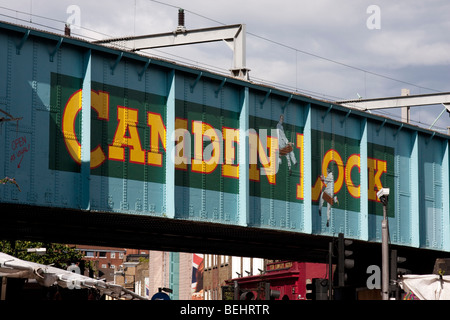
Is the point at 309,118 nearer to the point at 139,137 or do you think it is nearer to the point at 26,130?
the point at 139,137

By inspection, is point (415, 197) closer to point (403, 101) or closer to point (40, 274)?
point (403, 101)

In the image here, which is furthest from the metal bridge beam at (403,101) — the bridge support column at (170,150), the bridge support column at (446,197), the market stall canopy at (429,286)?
the market stall canopy at (429,286)

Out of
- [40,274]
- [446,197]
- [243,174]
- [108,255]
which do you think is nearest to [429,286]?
[243,174]

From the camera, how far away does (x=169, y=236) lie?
124ft

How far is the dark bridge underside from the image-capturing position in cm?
2971

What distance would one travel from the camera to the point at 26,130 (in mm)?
25766

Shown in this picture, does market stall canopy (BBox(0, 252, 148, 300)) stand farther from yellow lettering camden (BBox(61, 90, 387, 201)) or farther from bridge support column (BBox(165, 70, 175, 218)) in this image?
bridge support column (BBox(165, 70, 175, 218))

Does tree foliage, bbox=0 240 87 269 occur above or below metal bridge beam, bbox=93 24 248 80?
below

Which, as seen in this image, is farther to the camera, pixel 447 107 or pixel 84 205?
pixel 447 107

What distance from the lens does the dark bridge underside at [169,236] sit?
97.5ft

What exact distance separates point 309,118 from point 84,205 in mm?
12815

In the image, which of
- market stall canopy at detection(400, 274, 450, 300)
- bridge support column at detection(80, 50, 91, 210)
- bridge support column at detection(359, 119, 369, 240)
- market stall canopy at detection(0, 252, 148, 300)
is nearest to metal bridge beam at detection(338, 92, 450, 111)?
bridge support column at detection(359, 119, 369, 240)
